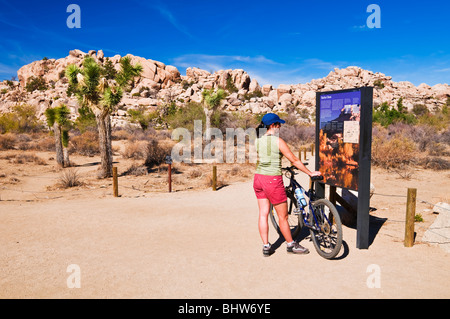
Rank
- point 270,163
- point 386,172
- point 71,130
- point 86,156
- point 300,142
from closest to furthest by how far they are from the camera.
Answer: point 270,163 < point 386,172 < point 86,156 < point 300,142 < point 71,130

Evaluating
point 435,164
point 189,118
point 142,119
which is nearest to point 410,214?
point 435,164

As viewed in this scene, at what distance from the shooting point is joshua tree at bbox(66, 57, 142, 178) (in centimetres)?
1223

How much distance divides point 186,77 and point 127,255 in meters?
79.4

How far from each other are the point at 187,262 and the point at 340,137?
2922 mm

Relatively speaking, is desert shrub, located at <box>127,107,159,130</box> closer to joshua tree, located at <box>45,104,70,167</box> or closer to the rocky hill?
the rocky hill

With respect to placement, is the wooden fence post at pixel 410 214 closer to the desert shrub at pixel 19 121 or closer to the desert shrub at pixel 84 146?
the desert shrub at pixel 84 146

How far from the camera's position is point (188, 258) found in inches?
157

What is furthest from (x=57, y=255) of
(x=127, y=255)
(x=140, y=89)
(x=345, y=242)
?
(x=140, y=89)

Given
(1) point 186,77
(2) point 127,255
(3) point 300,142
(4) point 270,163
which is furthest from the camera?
(1) point 186,77

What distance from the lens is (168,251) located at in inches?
168

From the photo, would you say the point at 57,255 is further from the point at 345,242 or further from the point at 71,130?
the point at 71,130

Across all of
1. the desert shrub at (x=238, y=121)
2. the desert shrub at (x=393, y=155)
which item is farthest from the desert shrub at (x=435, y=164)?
the desert shrub at (x=238, y=121)

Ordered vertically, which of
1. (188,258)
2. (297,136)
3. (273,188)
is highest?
(297,136)

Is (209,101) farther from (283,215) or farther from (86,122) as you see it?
(283,215)
